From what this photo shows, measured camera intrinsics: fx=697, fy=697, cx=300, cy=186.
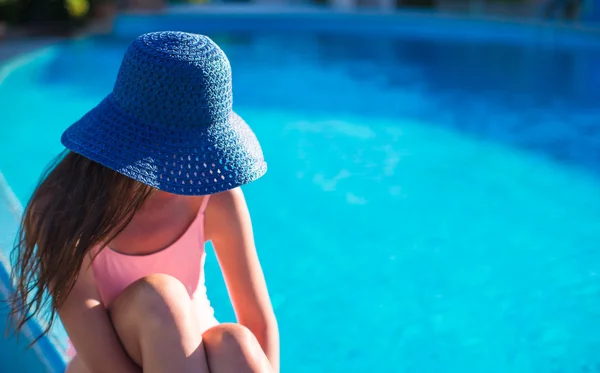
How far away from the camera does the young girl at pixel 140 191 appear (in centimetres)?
141

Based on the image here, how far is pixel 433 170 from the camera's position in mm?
4941

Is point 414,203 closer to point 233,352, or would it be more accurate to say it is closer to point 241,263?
point 241,263

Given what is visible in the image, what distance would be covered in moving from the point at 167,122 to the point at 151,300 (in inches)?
14.7

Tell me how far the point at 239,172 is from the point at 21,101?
229 inches

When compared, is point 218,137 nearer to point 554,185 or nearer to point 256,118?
point 554,185

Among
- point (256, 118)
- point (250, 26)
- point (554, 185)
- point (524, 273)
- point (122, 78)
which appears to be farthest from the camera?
point (250, 26)

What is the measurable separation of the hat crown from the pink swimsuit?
0.94ft

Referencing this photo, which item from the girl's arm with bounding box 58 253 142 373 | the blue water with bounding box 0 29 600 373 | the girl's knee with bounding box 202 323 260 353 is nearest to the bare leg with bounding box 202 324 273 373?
the girl's knee with bounding box 202 323 260 353

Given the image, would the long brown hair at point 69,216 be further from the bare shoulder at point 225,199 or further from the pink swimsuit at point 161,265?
the bare shoulder at point 225,199

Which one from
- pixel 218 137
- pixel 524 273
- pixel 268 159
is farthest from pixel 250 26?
pixel 218 137

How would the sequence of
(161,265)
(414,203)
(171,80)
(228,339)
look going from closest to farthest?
(171,80) → (228,339) → (161,265) → (414,203)

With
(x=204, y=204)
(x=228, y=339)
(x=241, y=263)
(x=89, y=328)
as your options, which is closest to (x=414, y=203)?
(x=241, y=263)

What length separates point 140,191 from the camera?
152cm

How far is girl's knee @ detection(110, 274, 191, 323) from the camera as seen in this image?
1.46m
